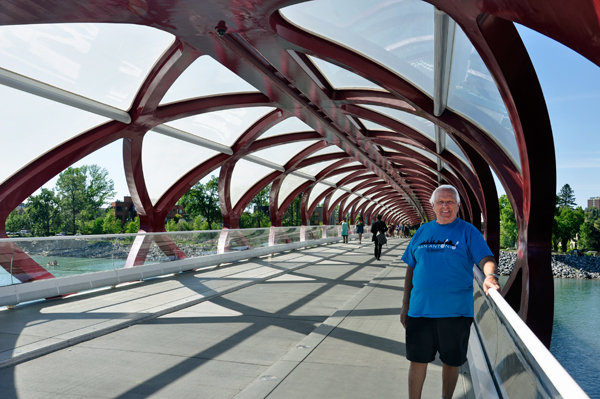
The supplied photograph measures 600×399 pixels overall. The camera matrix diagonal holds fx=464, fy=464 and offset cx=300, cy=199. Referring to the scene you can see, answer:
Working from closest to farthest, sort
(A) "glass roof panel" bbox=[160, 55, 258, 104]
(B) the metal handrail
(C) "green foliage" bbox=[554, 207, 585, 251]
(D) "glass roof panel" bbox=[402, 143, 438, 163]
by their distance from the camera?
(B) the metal handrail < (A) "glass roof panel" bbox=[160, 55, 258, 104] < (D) "glass roof panel" bbox=[402, 143, 438, 163] < (C) "green foliage" bbox=[554, 207, 585, 251]

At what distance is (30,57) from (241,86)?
559 centimetres

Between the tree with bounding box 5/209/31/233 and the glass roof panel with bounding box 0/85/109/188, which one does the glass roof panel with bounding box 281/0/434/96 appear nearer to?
the glass roof panel with bounding box 0/85/109/188

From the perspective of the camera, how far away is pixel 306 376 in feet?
15.1

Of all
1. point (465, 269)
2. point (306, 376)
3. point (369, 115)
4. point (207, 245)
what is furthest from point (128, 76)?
point (465, 269)

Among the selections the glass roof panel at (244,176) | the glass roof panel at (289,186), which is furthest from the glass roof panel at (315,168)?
the glass roof panel at (244,176)

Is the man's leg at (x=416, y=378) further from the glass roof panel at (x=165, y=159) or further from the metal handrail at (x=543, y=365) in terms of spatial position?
the glass roof panel at (x=165, y=159)

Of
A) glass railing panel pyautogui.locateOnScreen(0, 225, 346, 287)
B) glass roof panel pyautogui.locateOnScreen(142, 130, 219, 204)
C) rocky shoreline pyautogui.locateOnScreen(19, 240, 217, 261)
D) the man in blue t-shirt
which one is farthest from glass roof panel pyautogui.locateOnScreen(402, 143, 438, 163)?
the man in blue t-shirt

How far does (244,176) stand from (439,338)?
23.9 meters

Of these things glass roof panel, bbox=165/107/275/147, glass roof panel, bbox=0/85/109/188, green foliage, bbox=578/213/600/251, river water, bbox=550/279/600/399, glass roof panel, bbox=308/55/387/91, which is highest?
glass roof panel, bbox=308/55/387/91

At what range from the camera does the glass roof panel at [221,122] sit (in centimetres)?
1627

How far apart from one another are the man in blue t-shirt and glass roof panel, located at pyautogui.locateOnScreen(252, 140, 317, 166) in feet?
66.6

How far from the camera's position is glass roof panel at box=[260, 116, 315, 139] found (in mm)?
19203

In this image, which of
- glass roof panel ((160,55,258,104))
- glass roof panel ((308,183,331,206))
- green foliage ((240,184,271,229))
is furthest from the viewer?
green foliage ((240,184,271,229))

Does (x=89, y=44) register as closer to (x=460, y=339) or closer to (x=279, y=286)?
(x=279, y=286)
